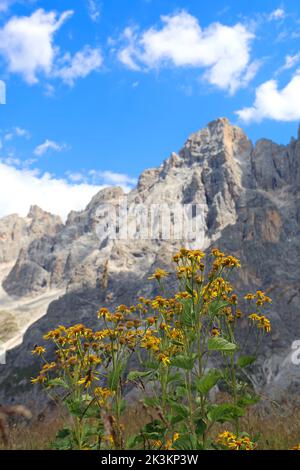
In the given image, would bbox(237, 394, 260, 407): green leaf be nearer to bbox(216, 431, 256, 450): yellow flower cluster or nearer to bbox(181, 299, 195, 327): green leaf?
bbox(216, 431, 256, 450): yellow flower cluster

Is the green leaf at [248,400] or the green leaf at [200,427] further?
the green leaf at [248,400]

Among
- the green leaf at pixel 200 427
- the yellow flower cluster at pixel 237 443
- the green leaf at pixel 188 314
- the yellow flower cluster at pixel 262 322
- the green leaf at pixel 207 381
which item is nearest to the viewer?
the green leaf at pixel 207 381

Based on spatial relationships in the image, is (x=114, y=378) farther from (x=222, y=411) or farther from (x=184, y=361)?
(x=222, y=411)

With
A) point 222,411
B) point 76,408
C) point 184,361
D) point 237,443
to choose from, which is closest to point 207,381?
point 184,361

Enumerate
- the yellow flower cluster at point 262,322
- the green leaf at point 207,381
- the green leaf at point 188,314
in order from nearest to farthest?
the green leaf at point 207,381
the green leaf at point 188,314
the yellow flower cluster at point 262,322

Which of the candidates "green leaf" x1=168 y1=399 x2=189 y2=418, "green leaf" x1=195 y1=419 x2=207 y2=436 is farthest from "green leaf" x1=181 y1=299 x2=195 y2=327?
"green leaf" x1=195 y1=419 x2=207 y2=436

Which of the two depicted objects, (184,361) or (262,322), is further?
(262,322)

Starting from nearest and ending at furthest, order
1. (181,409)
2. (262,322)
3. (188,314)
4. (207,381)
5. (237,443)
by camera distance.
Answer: (207,381), (237,443), (181,409), (188,314), (262,322)

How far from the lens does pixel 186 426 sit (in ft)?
19.3

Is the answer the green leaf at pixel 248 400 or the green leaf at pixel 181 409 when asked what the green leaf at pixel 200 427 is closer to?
the green leaf at pixel 181 409

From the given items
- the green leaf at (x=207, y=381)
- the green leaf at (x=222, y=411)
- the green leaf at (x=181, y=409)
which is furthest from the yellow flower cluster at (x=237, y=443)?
the green leaf at (x=207, y=381)

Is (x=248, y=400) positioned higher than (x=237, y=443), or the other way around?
(x=248, y=400)
